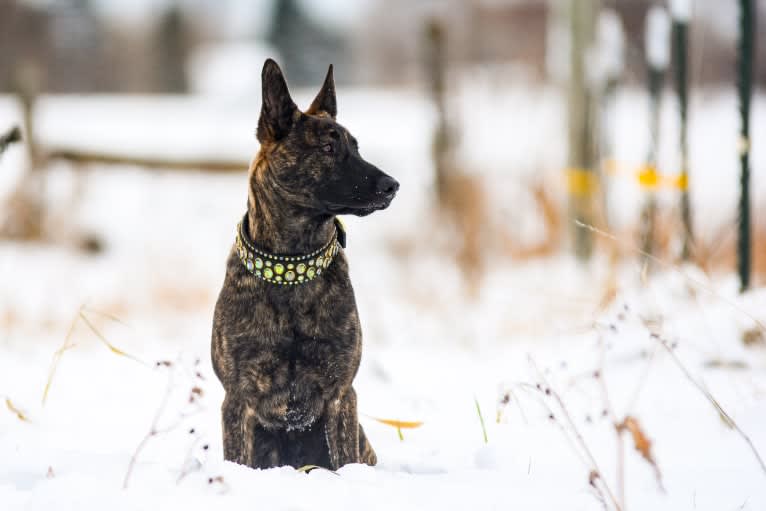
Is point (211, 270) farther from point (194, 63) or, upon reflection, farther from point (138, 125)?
point (194, 63)

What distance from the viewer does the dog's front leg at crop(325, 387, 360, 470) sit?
209 centimetres

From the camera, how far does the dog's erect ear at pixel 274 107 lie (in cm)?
196

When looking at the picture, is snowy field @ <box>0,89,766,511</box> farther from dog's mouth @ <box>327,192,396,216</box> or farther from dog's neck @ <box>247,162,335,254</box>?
dog's mouth @ <box>327,192,396,216</box>

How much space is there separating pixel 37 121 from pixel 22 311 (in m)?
4.35

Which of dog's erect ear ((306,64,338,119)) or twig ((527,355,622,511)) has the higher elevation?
dog's erect ear ((306,64,338,119))

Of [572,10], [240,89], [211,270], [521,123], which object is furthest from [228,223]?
[240,89]

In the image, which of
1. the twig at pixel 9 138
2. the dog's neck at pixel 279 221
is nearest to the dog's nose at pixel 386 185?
the dog's neck at pixel 279 221

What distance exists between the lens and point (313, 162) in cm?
199

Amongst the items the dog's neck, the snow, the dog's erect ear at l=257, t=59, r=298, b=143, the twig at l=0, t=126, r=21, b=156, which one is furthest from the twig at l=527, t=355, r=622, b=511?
the snow

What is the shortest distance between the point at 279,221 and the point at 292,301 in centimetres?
24

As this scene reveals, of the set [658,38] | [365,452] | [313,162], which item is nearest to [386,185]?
[313,162]

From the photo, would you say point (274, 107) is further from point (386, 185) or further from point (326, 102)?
point (386, 185)

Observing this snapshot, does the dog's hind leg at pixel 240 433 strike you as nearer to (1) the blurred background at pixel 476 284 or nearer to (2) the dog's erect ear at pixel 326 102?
(1) the blurred background at pixel 476 284

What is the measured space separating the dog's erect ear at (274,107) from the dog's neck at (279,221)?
120 millimetres
